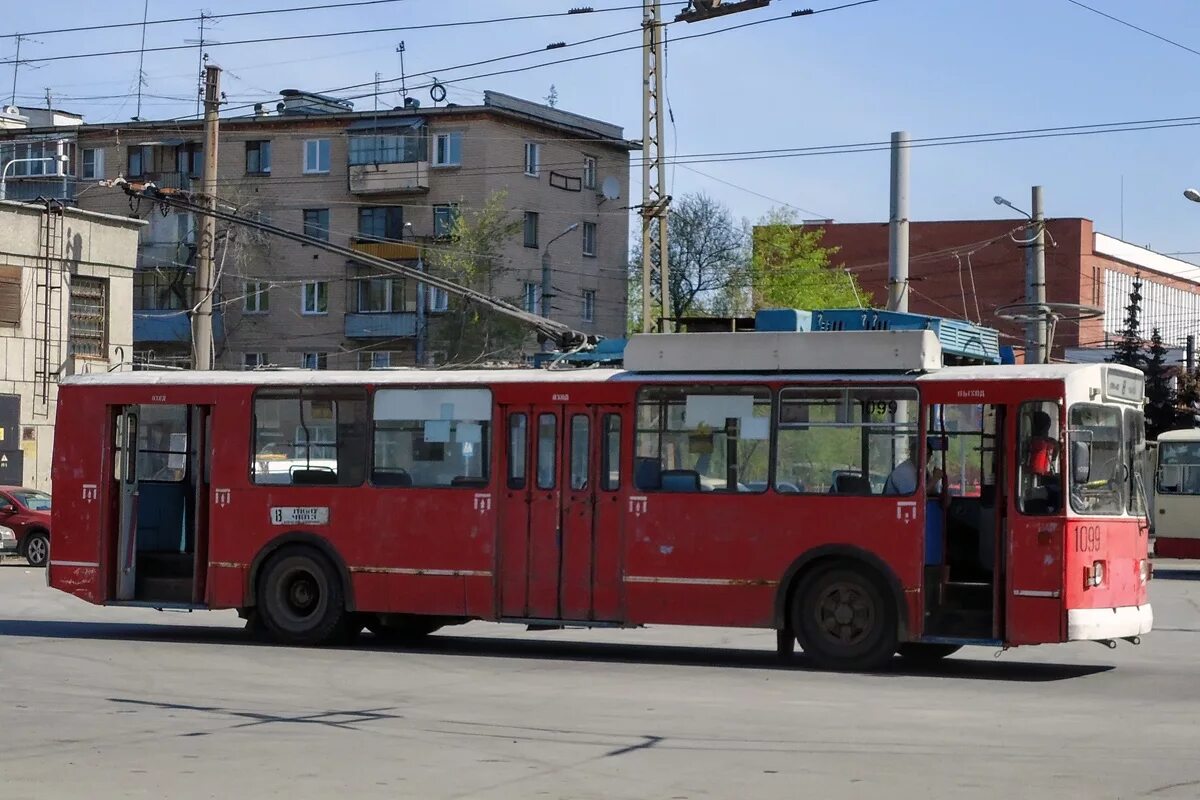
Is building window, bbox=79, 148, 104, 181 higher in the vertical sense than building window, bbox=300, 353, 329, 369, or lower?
higher

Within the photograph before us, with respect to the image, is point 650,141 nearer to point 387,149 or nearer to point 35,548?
point 35,548

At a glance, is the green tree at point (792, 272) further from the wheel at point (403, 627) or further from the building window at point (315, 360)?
the wheel at point (403, 627)

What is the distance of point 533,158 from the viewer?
227 ft

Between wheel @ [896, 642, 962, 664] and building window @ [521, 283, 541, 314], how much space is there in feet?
171

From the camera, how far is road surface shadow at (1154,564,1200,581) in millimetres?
34906

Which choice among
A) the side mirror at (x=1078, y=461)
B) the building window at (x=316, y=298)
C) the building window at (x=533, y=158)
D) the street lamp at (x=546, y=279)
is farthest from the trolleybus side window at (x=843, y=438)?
the building window at (x=316, y=298)

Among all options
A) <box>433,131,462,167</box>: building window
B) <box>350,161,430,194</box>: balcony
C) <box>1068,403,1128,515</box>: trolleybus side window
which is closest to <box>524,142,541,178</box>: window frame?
<box>433,131,462,167</box>: building window

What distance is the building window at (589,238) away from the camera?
71875mm

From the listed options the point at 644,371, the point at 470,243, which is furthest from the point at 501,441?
the point at 470,243

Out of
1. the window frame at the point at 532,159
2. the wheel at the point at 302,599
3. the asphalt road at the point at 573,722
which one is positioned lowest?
the asphalt road at the point at 573,722

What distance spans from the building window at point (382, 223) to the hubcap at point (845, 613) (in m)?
54.8

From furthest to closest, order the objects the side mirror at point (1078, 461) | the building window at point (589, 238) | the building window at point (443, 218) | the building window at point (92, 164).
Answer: the building window at point (92, 164) → the building window at point (589, 238) → the building window at point (443, 218) → the side mirror at point (1078, 461)

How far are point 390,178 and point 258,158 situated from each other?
5.93 m

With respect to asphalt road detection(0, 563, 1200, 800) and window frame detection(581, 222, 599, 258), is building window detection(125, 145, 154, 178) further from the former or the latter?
asphalt road detection(0, 563, 1200, 800)
